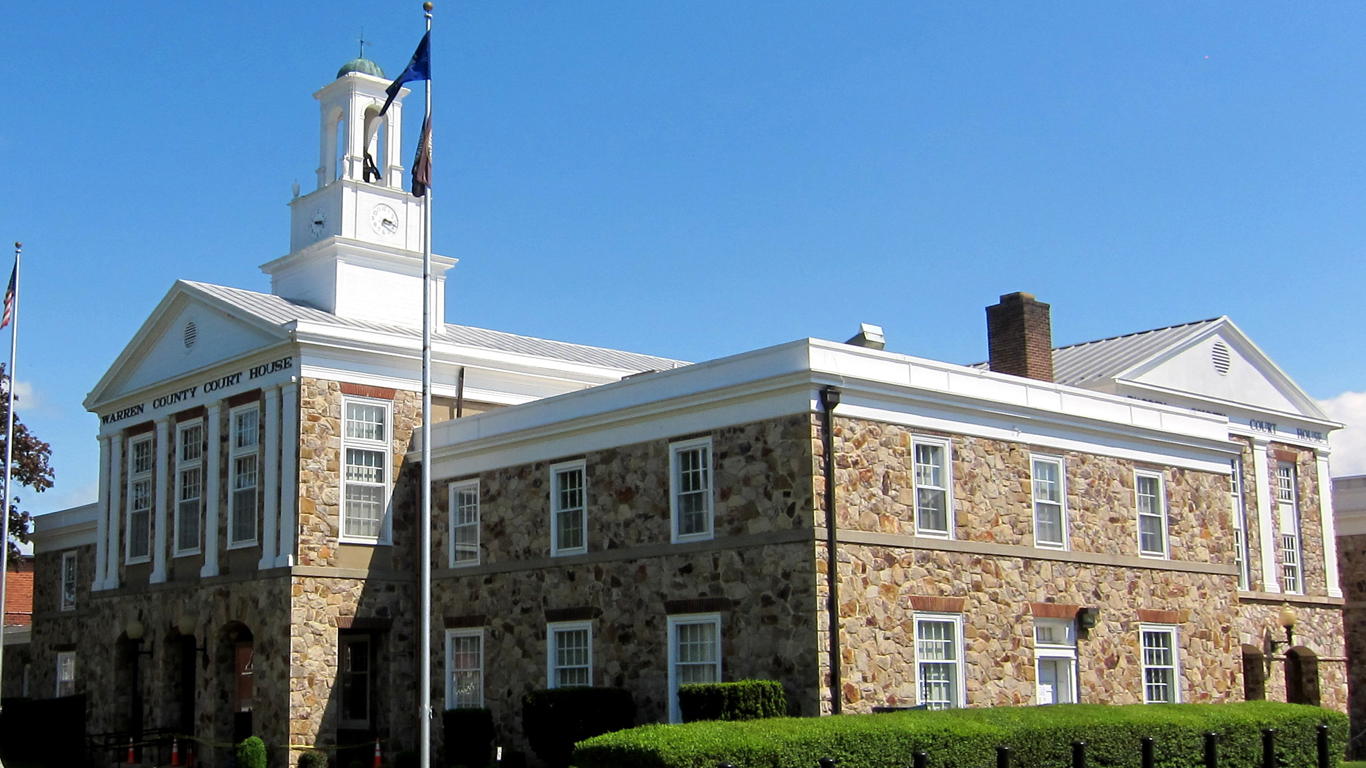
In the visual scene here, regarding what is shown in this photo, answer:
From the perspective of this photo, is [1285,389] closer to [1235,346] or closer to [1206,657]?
[1235,346]

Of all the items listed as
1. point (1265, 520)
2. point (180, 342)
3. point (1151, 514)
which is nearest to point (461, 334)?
point (180, 342)

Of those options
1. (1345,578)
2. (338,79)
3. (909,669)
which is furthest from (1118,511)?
(338,79)

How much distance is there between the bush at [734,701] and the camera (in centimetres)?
2117

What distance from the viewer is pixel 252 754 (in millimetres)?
27766

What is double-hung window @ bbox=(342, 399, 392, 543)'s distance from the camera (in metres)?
29.7

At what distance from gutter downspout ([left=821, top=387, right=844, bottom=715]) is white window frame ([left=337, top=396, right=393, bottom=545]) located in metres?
11.1

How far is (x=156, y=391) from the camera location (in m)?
33.6

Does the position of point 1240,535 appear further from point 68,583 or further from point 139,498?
point 68,583

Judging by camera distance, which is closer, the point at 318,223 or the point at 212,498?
the point at 212,498

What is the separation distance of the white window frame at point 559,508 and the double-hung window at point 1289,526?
59.6 feet

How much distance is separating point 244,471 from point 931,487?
14.8 metres

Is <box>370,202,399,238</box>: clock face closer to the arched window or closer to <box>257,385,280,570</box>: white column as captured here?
<box>257,385,280,570</box>: white column

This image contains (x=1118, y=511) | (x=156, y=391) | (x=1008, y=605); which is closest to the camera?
(x=1008, y=605)

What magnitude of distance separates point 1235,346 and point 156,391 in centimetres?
2579
